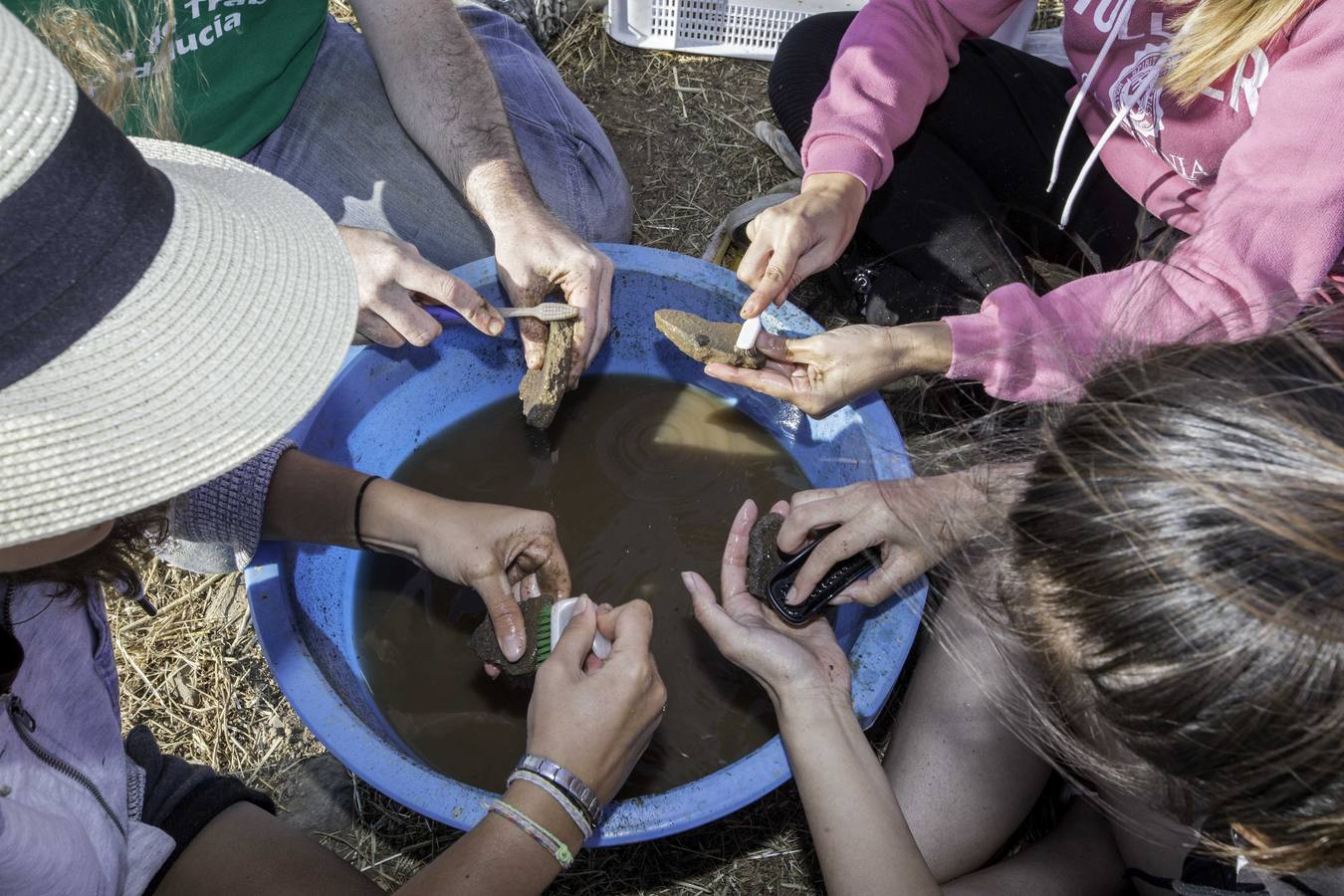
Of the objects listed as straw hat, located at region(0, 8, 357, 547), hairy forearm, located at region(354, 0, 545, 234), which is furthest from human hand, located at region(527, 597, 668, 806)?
hairy forearm, located at region(354, 0, 545, 234)

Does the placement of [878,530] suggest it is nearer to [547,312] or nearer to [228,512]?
[547,312]

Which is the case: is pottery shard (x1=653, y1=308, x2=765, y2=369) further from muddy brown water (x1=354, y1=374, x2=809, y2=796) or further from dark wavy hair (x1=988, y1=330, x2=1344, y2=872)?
dark wavy hair (x1=988, y1=330, x2=1344, y2=872)

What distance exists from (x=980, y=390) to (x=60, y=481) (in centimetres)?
159

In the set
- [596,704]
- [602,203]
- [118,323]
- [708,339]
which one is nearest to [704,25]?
[602,203]

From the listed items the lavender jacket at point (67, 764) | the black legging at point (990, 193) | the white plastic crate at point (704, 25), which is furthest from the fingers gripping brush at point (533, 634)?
the white plastic crate at point (704, 25)

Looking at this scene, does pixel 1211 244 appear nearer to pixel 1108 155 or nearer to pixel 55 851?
pixel 1108 155

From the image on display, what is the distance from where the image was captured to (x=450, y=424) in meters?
1.72

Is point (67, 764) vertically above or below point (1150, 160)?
below

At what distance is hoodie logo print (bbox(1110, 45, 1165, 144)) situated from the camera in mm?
1496

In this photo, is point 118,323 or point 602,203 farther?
point 602,203

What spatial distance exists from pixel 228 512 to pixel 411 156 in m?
0.91

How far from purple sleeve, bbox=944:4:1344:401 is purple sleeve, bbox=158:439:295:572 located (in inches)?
43.7

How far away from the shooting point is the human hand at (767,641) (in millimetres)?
1192

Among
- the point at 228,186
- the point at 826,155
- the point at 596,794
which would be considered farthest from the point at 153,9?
the point at 596,794
